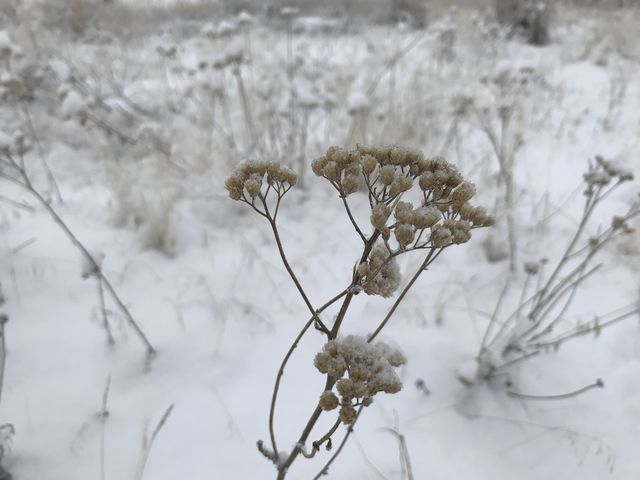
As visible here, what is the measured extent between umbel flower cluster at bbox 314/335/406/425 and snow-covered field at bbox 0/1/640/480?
66 centimetres

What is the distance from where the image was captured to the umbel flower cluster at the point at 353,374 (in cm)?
67

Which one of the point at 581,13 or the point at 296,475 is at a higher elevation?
the point at 581,13

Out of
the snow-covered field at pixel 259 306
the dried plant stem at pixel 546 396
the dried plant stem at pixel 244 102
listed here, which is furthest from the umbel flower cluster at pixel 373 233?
the dried plant stem at pixel 244 102

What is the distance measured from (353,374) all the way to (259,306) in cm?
138

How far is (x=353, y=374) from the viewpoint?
2.26 feet

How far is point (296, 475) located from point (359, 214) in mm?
1708

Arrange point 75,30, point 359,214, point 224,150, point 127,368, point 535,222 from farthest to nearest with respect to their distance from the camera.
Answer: point 75,30 < point 224,150 < point 359,214 < point 535,222 < point 127,368

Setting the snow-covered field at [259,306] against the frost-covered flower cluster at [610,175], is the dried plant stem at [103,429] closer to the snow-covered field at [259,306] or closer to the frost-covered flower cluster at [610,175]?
the snow-covered field at [259,306]

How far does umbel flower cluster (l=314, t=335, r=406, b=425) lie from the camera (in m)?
0.67

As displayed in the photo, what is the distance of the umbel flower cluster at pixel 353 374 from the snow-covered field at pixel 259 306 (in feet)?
2.17

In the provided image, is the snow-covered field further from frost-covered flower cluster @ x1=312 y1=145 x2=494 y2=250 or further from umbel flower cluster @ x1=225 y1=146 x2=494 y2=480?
frost-covered flower cluster @ x1=312 y1=145 x2=494 y2=250

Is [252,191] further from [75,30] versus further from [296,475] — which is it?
[75,30]

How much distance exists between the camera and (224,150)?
2.99 metres

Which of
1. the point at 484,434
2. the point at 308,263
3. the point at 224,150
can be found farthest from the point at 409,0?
the point at 484,434
